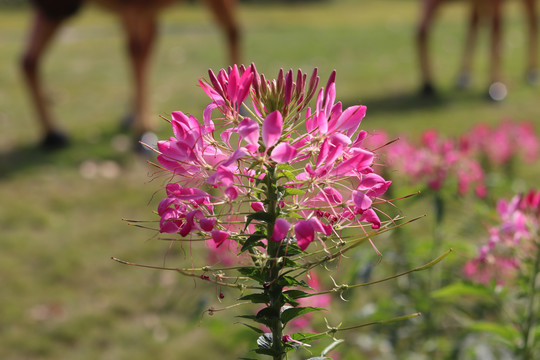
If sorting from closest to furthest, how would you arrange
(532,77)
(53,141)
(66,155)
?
(66,155) < (53,141) < (532,77)

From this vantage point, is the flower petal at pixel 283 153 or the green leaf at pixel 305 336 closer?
the flower petal at pixel 283 153

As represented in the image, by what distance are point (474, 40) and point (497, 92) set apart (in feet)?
3.91

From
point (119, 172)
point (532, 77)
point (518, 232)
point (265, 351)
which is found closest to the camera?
point (265, 351)

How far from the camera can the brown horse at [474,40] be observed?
783cm

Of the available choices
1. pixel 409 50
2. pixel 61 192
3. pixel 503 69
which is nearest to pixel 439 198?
pixel 61 192

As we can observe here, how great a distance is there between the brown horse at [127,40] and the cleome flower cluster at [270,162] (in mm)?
4899

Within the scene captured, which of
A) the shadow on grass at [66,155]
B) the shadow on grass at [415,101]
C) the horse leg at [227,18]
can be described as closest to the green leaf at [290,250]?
the shadow on grass at [66,155]

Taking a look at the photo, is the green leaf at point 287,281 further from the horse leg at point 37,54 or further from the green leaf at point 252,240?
the horse leg at point 37,54

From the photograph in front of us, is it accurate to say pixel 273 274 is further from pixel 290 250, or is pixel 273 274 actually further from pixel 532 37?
pixel 532 37

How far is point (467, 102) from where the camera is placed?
7.82 metres

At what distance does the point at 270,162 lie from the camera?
36.6 inches

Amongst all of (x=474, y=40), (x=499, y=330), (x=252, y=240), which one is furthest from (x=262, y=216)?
(x=474, y=40)

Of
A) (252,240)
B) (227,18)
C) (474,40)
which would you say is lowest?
(474,40)

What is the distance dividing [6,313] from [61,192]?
1.80 m
